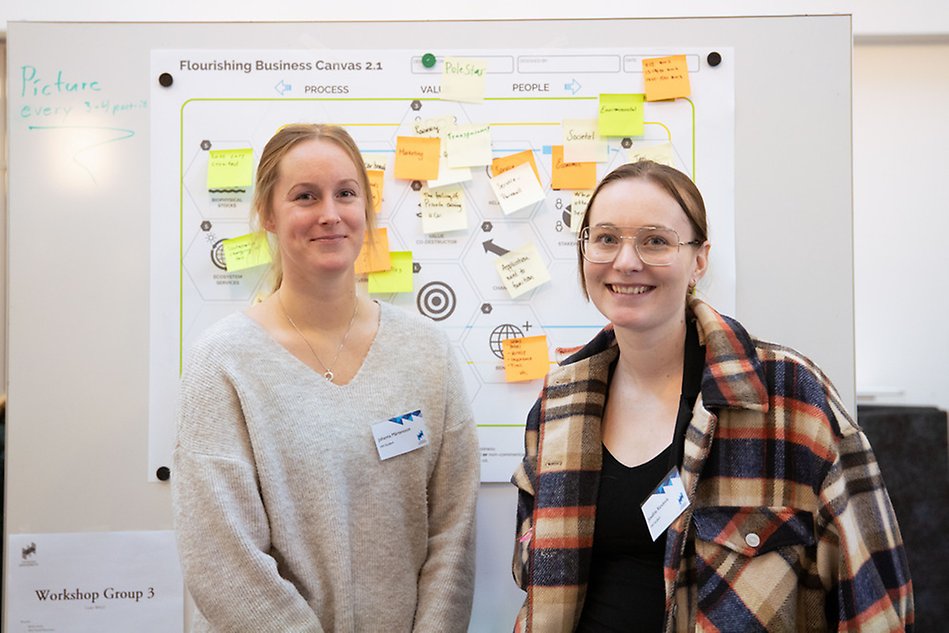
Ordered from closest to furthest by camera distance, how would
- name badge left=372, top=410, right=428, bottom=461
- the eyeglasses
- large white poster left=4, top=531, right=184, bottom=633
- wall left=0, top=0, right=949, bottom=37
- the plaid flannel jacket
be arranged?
the plaid flannel jacket, the eyeglasses, name badge left=372, top=410, right=428, bottom=461, large white poster left=4, top=531, right=184, bottom=633, wall left=0, top=0, right=949, bottom=37

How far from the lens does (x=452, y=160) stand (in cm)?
192

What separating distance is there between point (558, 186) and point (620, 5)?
3.73 ft

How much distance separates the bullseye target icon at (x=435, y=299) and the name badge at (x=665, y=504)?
31.5 inches

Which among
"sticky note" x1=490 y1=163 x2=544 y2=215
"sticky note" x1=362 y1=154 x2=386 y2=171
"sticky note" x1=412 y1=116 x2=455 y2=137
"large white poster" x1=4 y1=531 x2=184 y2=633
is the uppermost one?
"sticky note" x1=412 y1=116 x2=455 y2=137

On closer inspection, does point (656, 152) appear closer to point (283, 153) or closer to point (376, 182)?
point (376, 182)

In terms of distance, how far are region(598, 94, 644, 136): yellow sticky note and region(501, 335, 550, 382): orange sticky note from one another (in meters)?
0.53

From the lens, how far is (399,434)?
1.54 m

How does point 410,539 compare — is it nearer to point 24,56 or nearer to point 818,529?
point 818,529

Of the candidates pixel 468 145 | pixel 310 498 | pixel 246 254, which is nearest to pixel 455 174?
pixel 468 145

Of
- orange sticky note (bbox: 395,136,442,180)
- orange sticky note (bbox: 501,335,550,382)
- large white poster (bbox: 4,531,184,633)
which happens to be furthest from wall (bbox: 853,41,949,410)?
large white poster (bbox: 4,531,184,633)

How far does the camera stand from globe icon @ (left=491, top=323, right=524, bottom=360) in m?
1.93

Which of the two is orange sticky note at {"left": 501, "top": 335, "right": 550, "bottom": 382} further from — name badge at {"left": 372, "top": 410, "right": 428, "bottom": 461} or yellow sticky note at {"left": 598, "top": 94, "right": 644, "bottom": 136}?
yellow sticky note at {"left": 598, "top": 94, "right": 644, "bottom": 136}

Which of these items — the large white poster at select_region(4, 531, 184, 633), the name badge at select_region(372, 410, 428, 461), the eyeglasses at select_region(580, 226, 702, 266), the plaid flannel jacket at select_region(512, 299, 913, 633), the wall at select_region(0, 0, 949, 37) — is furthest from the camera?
the wall at select_region(0, 0, 949, 37)

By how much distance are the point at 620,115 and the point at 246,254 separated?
0.96m
